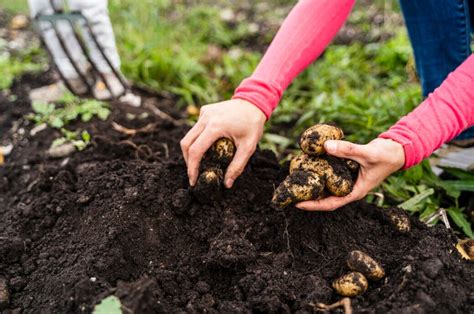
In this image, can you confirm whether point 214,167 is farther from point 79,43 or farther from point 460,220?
point 79,43

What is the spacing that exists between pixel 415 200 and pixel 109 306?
5.32 feet

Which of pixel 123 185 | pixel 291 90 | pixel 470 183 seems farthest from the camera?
pixel 291 90

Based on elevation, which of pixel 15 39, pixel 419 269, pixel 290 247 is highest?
pixel 419 269

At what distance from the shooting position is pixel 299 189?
6.07 ft

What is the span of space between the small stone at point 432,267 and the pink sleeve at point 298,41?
3.05ft

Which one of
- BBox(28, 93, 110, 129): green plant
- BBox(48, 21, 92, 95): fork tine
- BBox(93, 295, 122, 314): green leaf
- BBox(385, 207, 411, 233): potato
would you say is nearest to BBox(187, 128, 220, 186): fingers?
BBox(93, 295, 122, 314): green leaf

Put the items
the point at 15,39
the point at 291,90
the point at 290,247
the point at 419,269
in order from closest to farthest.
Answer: the point at 419,269, the point at 290,247, the point at 291,90, the point at 15,39

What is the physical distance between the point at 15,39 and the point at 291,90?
3243 millimetres

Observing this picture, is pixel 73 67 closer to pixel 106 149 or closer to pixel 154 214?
pixel 106 149

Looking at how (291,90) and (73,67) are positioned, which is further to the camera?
(291,90)

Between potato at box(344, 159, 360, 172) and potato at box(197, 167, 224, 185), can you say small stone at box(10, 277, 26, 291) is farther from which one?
potato at box(344, 159, 360, 172)

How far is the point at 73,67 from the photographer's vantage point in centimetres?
348

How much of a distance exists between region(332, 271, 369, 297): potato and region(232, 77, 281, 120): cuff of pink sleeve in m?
0.79

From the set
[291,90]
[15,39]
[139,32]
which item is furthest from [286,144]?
[15,39]
